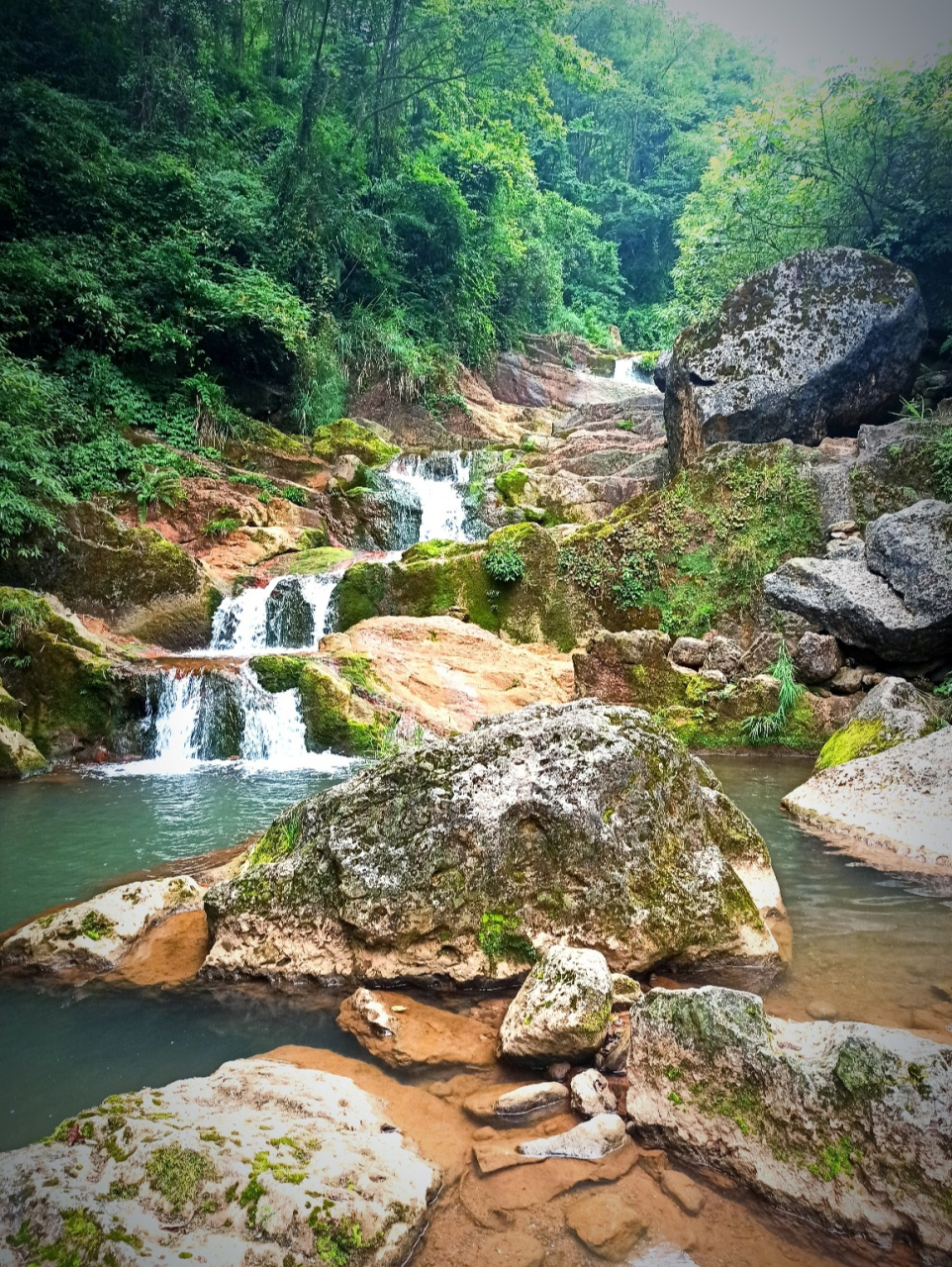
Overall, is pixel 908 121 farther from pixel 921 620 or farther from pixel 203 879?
pixel 203 879

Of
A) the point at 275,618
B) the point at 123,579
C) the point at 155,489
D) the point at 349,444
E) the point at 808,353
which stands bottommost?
the point at 275,618

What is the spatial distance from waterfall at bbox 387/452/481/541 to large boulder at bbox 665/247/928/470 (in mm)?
5586

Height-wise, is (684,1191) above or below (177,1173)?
below

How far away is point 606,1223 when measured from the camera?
1.81 meters

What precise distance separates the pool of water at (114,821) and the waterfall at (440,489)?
8867 mm

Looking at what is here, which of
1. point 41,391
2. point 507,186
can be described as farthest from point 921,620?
point 507,186

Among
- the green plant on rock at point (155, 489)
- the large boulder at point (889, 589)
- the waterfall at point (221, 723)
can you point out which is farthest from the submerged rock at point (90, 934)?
the green plant on rock at point (155, 489)

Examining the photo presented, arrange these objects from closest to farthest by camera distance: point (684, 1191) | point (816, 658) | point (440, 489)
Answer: point (684, 1191) → point (816, 658) → point (440, 489)

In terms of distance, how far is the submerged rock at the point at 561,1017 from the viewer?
243cm

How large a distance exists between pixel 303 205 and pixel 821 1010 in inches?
838

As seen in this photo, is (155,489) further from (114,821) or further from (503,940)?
(503,940)

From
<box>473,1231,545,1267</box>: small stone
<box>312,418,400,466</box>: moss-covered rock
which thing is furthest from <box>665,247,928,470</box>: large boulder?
<box>473,1231,545,1267</box>: small stone

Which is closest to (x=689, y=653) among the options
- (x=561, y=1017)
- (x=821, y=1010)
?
(x=821, y=1010)

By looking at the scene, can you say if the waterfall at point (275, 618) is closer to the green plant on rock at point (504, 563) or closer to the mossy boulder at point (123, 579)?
the mossy boulder at point (123, 579)
